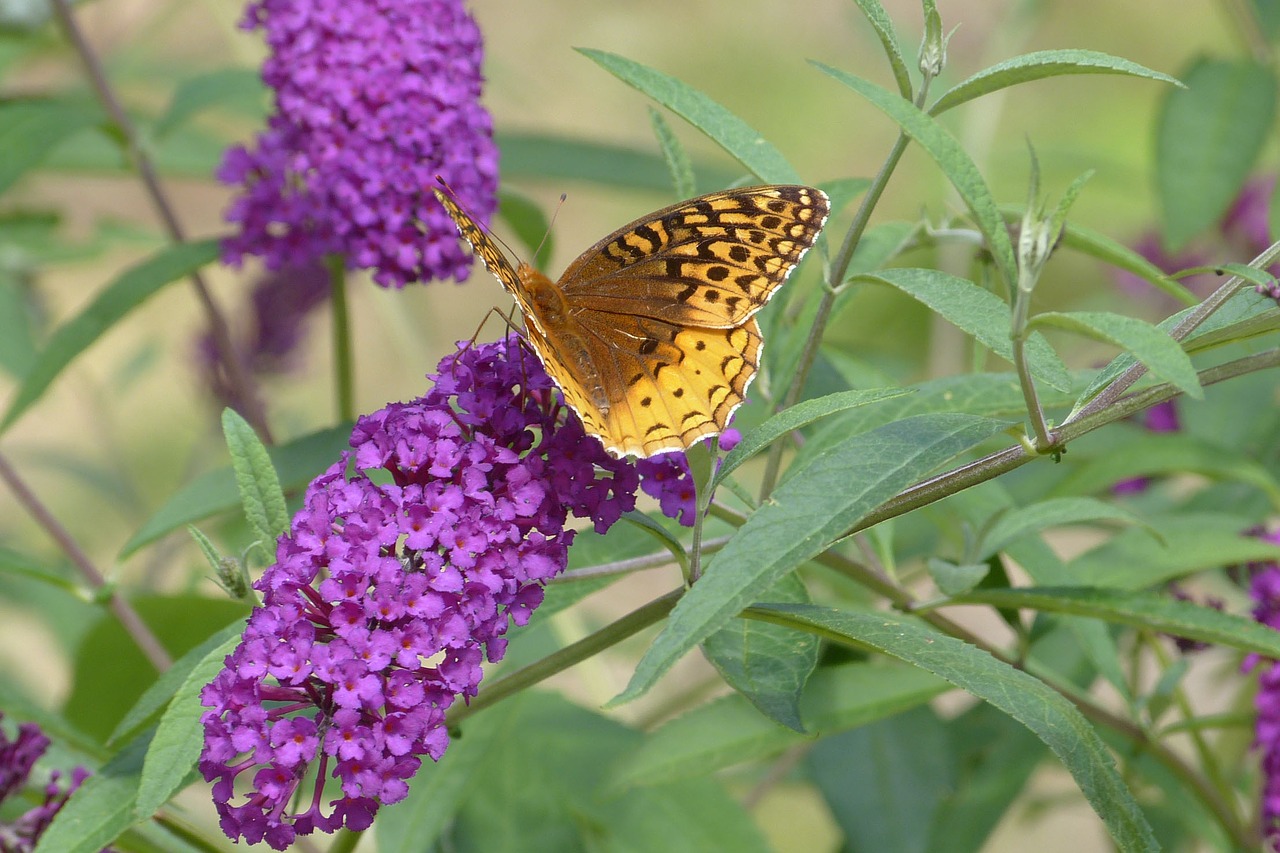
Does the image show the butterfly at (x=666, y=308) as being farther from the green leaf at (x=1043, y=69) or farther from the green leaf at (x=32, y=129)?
the green leaf at (x=32, y=129)

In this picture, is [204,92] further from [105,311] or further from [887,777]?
[887,777]

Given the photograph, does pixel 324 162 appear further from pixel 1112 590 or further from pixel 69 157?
pixel 1112 590

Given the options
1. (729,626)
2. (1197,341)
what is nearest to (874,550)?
(729,626)

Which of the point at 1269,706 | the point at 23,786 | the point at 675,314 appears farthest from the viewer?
the point at 1269,706

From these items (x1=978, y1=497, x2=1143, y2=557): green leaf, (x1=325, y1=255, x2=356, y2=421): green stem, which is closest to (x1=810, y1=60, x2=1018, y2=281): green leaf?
(x1=978, y1=497, x2=1143, y2=557): green leaf

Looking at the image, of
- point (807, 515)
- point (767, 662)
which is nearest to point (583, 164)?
point (767, 662)

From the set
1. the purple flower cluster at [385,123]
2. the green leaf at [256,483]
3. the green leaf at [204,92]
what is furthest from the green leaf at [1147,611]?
the green leaf at [204,92]
